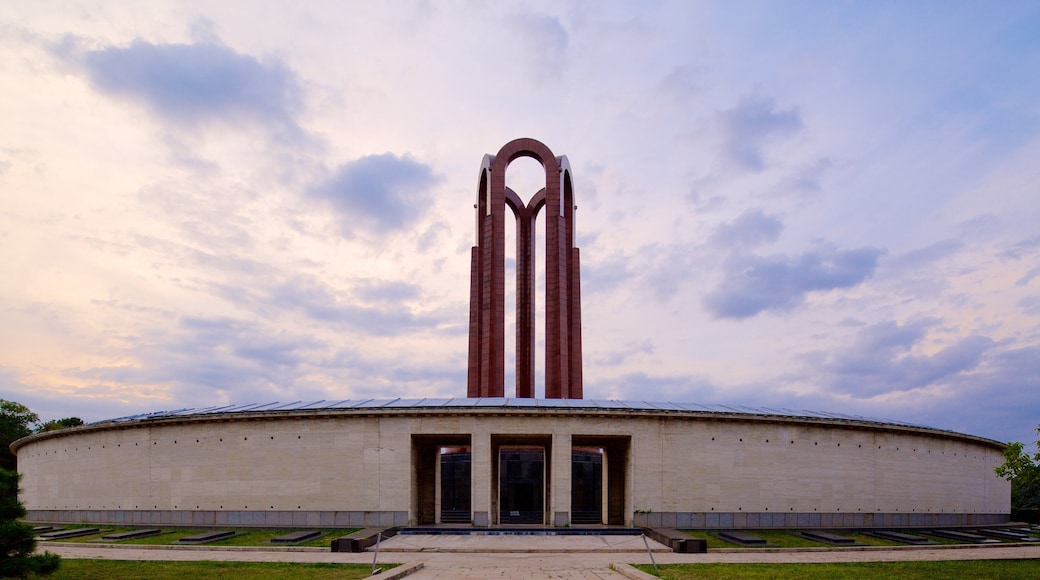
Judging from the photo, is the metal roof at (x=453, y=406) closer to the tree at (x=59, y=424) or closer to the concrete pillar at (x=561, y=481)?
the concrete pillar at (x=561, y=481)

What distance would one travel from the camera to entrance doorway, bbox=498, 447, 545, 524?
52.8m

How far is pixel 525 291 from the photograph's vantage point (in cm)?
6109

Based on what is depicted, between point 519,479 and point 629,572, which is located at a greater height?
point 629,572

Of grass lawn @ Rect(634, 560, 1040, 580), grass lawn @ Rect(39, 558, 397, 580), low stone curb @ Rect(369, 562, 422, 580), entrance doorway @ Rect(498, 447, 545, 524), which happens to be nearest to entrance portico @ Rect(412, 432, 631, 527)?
entrance doorway @ Rect(498, 447, 545, 524)

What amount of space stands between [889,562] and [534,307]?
3745 cm

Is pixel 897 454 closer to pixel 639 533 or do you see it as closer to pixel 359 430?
pixel 639 533

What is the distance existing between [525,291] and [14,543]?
45189 mm

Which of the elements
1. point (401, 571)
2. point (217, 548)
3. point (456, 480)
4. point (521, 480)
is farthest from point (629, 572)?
point (456, 480)

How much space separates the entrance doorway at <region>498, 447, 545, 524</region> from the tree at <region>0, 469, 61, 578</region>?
A: 35898mm

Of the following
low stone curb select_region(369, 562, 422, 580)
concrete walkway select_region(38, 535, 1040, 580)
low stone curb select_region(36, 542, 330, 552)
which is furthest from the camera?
low stone curb select_region(36, 542, 330, 552)

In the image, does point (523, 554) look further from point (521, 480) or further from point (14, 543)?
point (521, 480)

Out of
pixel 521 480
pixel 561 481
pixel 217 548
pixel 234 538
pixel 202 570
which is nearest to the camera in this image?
pixel 202 570

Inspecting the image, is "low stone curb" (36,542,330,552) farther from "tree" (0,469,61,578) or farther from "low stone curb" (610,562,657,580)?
"low stone curb" (610,562,657,580)

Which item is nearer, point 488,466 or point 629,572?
A: point 629,572
